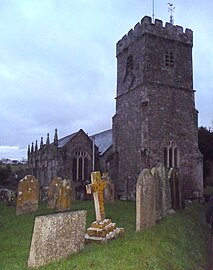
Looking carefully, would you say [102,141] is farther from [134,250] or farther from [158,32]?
[134,250]

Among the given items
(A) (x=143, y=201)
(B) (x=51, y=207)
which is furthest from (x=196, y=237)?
(B) (x=51, y=207)

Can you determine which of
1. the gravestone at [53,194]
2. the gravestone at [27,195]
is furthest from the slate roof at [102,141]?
the gravestone at [27,195]

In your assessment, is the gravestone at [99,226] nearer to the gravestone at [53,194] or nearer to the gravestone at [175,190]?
the gravestone at [175,190]

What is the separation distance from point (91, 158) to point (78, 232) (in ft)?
71.0

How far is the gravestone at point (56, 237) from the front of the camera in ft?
16.6

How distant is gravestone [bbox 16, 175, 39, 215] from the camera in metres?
11.8

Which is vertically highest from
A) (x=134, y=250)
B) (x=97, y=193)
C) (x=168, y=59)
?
(x=168, y=59)

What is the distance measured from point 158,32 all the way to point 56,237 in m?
20.4

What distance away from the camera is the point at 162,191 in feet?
34.4

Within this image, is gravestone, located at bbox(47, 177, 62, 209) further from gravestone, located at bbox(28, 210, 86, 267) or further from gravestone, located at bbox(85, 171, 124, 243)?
gravestone, located at bbox(28, 210, 86, 267)

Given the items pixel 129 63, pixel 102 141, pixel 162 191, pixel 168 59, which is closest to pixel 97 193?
pixel 162 191

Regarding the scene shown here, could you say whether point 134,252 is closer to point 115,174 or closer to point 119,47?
point 115,174

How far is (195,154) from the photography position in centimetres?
2278

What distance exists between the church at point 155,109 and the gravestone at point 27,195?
32.8 ft
